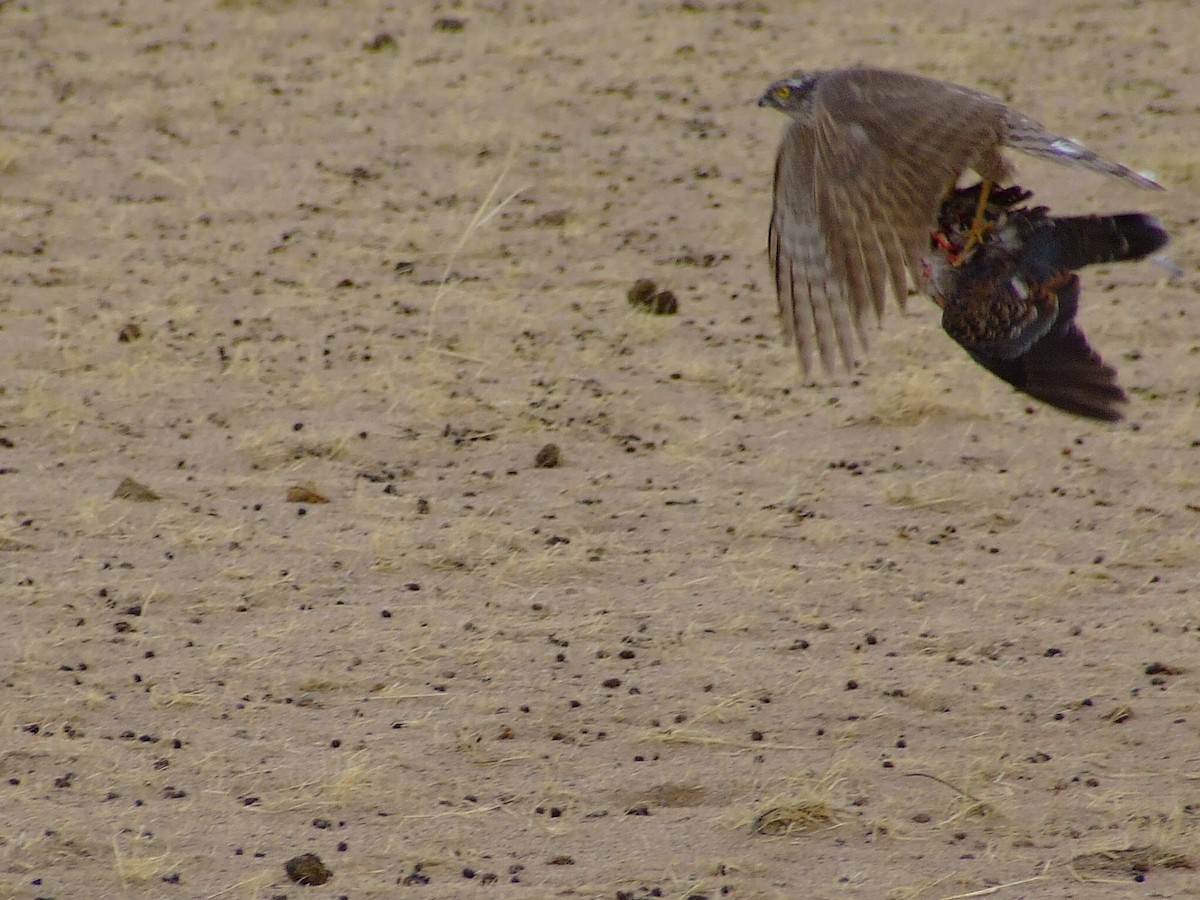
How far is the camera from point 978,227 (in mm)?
4582

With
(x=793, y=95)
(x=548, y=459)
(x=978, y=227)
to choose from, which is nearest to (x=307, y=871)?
(x=978, y=227)

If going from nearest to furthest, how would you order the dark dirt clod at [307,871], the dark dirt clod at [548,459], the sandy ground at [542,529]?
the dark dirt clod at [307,871], the sandy ground at [542,529], the dark dirt clod at [548,459]

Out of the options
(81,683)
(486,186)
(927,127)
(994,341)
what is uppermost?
(927,127)

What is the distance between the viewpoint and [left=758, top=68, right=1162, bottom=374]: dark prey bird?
417 centimetres

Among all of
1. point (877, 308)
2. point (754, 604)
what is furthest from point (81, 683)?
point (877, 308)

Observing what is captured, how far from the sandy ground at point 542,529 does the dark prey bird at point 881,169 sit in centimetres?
103

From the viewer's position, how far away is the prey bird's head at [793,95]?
4727 millimetres

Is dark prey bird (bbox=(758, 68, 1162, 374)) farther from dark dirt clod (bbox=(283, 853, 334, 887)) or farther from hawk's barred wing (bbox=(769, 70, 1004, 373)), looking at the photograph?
dark dirt clod (bbox=(283, 853, 334, 887))

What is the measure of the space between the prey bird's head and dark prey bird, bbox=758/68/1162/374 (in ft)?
1.12

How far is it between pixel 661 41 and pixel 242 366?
4760mm

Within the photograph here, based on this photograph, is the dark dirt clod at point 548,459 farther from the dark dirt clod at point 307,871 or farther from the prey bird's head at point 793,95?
the dark dirt clod at point 307,871

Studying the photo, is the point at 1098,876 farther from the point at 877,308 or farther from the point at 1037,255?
the point at 1037,255

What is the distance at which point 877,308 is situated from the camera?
13.2ft

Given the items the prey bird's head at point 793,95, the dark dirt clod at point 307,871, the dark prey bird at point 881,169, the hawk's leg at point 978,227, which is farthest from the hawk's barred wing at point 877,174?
the dark dirt clod at point 307,871
